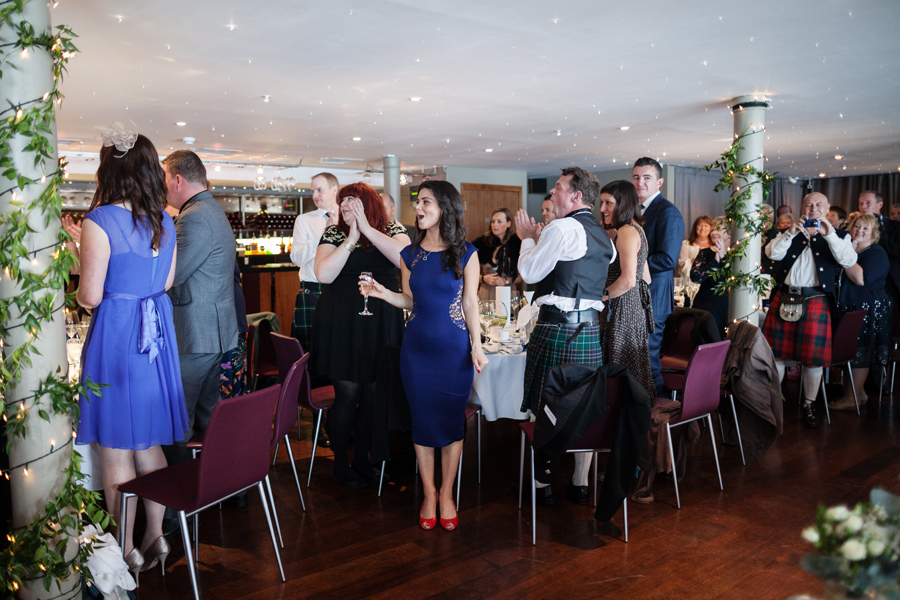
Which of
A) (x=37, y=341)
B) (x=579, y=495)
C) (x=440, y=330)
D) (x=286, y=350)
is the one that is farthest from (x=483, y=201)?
(x=37, y=341)

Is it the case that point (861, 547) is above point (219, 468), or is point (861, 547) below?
above

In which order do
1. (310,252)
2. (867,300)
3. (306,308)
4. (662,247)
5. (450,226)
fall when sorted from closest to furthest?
(450,226) → (662,247) → (306,308) → (310,252) → (867,300)

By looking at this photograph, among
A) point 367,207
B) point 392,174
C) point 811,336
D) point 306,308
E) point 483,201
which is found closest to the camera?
point 367,207

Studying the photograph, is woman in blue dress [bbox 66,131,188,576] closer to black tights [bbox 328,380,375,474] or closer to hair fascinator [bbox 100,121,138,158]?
hair fascinator [bbox 100,121,138,158]

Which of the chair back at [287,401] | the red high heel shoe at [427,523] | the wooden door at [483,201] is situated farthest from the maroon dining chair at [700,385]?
the wooden door at [483,201]

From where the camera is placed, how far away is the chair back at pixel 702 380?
11.2 feet

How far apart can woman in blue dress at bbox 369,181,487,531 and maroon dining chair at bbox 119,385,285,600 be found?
814 millimetres

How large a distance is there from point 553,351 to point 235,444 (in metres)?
1.61

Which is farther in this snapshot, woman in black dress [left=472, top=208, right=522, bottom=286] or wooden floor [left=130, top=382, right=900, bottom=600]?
woman in black dress [left=472, top=208, right=522, bottom=286]

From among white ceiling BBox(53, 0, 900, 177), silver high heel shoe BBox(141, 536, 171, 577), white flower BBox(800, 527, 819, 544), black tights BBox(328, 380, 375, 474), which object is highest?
white ceiling BBox(53, 0, 900, 177)

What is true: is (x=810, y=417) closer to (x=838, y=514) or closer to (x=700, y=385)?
(x=700, y=385)

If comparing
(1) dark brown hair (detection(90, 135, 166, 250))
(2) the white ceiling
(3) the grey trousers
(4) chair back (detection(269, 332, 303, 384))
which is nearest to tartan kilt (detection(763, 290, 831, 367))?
(2) the white ceiling

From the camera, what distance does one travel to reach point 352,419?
12.5 feet

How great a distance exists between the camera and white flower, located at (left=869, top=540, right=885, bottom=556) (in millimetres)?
988
